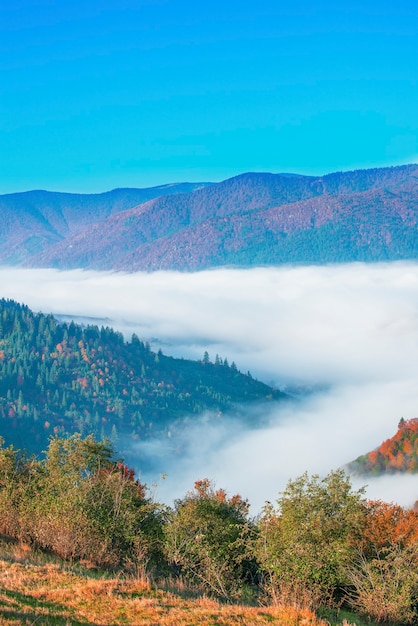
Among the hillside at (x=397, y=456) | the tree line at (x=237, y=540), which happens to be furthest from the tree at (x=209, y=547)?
the hillside at (x=397, y=456)

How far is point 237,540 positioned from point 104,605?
12.1 m

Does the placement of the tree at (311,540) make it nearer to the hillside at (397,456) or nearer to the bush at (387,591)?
the bush at (387,591)

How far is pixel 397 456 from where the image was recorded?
140 metres

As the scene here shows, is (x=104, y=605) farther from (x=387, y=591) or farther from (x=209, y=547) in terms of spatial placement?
(x=387, y=591)

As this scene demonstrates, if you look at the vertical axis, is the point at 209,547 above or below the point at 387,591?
below

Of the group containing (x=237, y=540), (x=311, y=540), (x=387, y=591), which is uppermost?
(x=311, y=540)

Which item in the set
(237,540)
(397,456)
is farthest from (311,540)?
(397,456)

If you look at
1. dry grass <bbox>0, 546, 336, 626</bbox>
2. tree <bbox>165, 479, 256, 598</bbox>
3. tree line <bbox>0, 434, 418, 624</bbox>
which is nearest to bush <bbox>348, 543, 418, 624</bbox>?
tree line <bbox>0, 434, 418, 624</bbox>

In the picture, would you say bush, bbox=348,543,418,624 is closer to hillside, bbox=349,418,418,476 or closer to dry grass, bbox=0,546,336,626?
dry grass, bbox=0,546,336,626

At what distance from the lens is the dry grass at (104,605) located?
2083 centimetres

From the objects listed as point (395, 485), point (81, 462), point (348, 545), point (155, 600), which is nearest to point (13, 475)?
point (81, 462)

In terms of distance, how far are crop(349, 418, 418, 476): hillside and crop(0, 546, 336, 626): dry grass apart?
118059mm

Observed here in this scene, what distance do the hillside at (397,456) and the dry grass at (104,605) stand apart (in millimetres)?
118059

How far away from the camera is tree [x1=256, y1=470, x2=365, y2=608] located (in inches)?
1139
